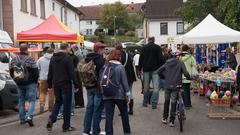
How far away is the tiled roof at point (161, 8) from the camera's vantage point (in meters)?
65.8

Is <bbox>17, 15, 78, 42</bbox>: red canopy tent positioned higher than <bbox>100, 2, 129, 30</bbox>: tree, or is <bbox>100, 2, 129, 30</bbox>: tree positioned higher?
<bbox>100, 2, 129, 30</bbox>: tree

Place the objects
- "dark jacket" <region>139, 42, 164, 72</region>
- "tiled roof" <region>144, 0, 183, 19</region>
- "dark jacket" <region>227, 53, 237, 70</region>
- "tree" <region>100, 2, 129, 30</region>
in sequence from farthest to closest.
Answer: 1. "tree" <region>100, 2, 129, 30</region>
2. "tiled roof" <region>144, 0, 183, 19</region>
3. "dark jacket" <region>227, 53, 237, 70</region>
4. "dark jacket" <region>139, 42, 164, 72</region>

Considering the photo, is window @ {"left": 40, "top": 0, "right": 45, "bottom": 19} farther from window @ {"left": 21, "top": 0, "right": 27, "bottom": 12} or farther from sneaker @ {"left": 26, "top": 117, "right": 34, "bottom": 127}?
sneaker @ {"left": 26, "top": 117, "right": 34, "bottom": 127}

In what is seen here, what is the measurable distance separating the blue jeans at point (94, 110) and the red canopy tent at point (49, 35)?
8.67 m

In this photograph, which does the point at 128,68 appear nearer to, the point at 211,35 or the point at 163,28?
the point at 211,35

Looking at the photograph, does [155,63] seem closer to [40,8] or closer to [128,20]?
[40,8]

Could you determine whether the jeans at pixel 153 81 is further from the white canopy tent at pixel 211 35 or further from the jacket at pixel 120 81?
the jacket at pixel 120 81

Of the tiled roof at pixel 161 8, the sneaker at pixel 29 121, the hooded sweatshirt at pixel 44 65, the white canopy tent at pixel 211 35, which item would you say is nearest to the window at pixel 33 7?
the white canopy tent at pixel 211 35

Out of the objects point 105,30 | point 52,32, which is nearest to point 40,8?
point 52,32

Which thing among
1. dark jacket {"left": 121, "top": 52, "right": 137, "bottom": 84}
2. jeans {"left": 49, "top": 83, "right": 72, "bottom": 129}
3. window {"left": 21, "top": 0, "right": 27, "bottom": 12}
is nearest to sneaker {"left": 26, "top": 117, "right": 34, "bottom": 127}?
jeans {"left": 49, "top": 83, "right": 72, "bottom": 129}

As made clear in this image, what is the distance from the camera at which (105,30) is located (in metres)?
101

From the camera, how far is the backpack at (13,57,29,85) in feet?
37.7

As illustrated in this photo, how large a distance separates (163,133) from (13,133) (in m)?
3.25

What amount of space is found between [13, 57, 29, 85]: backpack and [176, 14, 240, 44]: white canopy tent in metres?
8.00
